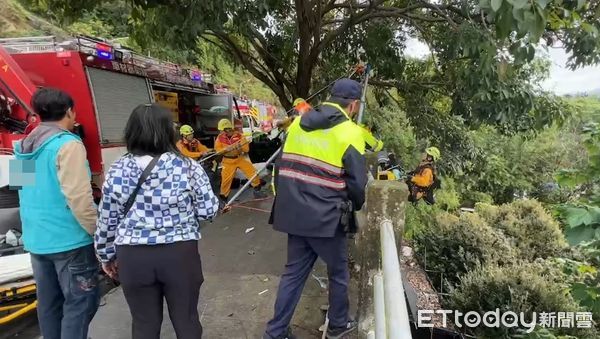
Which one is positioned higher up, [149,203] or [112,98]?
[112,98]

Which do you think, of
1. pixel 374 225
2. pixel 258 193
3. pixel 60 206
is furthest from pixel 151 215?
pixel 258 193

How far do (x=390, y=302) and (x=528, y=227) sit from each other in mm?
7671

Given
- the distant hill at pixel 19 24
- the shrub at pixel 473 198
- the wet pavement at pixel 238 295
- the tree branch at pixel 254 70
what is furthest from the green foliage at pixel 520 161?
the distant hill at pixel 19 24

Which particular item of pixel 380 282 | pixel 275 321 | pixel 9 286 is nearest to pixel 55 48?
pixel 9 286

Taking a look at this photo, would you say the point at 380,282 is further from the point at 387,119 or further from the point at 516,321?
the point at 387,119

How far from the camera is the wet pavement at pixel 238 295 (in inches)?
121

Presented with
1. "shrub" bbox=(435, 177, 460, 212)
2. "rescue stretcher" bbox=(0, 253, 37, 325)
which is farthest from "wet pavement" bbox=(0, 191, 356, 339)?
"shrub" bbox=(435, 177, 460, 212)

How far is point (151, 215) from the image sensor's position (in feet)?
6.69

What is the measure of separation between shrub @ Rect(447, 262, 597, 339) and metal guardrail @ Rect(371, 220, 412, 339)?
3.04 metres

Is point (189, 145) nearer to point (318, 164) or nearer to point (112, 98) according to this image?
point (112, 98)

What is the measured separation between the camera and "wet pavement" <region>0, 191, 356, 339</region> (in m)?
3.08

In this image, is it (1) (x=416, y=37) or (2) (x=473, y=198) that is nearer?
(1) (x=416, y=37)

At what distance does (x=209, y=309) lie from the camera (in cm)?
337

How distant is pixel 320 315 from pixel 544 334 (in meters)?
1.83
